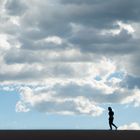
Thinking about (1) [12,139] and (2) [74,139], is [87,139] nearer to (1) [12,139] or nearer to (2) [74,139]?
(2) [74,139]

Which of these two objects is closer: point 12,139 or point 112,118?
→ point 12,139

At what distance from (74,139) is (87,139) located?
33.6 inches

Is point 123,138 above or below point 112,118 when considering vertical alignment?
below

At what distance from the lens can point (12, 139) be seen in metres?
30.7

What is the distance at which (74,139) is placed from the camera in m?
30.7

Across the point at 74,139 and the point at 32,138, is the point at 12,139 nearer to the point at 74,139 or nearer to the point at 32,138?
the point at 32,138

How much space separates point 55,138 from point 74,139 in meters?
1.28

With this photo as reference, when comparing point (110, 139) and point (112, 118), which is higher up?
point (112, 118)

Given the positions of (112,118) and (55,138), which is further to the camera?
(112,118)

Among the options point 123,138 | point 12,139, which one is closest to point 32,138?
point 12,139

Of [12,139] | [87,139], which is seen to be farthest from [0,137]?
[87,139]

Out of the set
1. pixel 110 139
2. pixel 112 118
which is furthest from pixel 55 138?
pixel 112 118

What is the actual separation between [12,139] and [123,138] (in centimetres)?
704

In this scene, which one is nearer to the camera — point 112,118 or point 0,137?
point 0,137
